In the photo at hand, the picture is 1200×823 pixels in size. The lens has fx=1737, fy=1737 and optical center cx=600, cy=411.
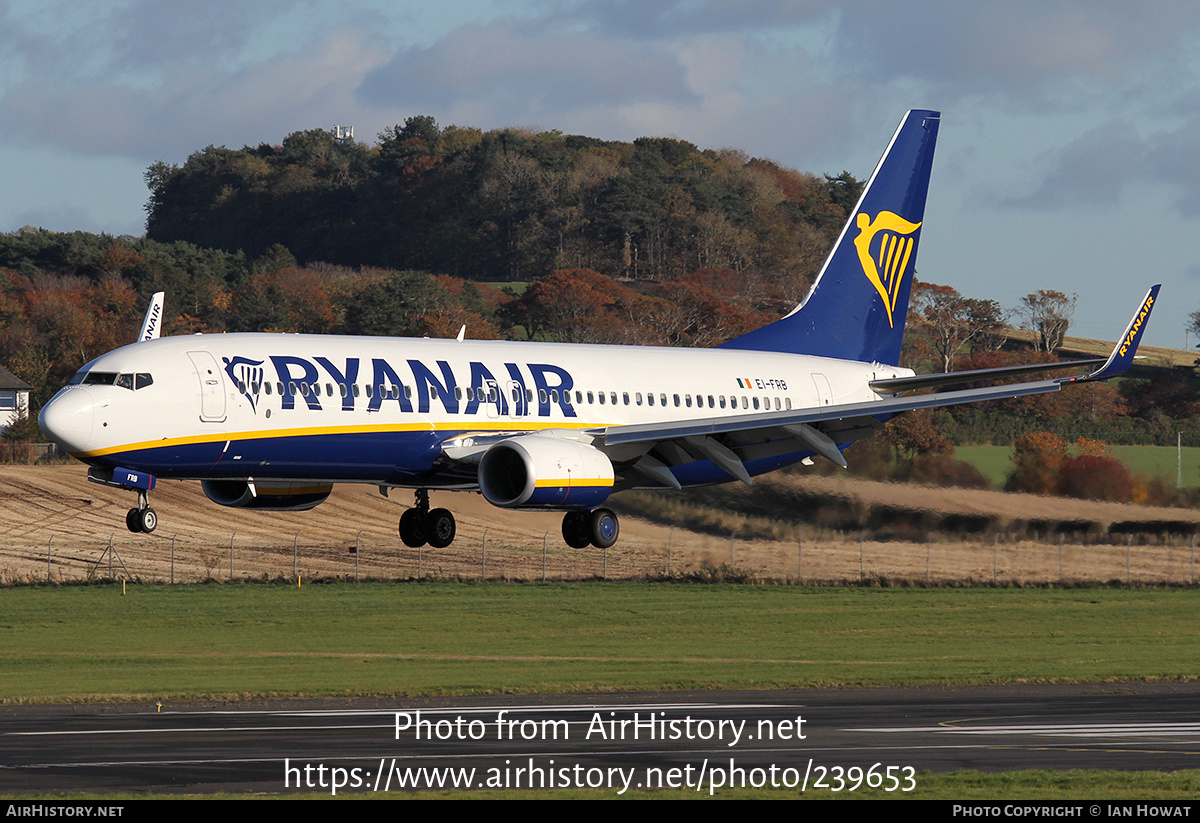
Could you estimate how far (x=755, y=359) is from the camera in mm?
57594

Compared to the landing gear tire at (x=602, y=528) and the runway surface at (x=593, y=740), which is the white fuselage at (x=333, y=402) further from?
the runway surface at (x=593, y=740)

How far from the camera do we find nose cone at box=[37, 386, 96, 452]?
40.8 metres

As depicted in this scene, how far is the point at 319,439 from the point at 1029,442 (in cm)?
6378

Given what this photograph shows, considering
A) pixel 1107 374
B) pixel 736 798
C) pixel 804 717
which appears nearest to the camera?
pixel 736 798

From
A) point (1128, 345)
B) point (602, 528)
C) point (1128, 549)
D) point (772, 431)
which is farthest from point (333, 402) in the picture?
point (1128, 549)

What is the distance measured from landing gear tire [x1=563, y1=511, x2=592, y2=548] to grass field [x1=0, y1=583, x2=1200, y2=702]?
2641 centimetres

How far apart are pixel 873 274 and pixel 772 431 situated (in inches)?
492

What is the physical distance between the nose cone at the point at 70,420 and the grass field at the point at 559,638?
32635 millimetres

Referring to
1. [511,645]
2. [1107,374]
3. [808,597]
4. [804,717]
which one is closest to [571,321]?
[808,597]

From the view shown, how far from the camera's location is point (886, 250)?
2470 inches

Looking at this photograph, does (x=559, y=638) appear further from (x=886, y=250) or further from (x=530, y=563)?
(x=886, y=250)

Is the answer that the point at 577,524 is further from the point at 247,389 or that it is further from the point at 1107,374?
the point at 1107,374

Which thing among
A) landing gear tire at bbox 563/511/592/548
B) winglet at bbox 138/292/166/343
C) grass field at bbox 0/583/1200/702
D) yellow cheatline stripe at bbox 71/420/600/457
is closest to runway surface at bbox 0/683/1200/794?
landing gear tire at bbox 563/511/592/548

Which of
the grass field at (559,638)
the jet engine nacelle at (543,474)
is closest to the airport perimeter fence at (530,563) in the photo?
A: the grass field at (559,638)
